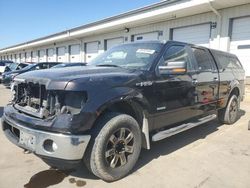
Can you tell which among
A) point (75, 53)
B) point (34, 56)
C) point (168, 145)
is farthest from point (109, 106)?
point (34, 56)

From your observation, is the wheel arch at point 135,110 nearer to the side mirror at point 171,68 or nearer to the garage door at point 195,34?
the side mirror at point 171,68

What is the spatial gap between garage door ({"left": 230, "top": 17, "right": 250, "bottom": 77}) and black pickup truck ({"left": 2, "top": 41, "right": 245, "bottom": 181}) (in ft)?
23.9

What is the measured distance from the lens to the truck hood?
9.50ft

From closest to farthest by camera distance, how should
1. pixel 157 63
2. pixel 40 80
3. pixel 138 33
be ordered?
pixel 40 80 → pixel 157 63 → pixel 138 33

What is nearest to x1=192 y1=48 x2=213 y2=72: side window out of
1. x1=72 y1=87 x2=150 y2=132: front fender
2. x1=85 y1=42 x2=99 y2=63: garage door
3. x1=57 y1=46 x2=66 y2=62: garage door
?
x1=72 y1=87 x2=150 y2=132: front fender

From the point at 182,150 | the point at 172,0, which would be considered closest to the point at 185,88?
the point at 182,150

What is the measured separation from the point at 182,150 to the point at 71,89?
99.6 inches

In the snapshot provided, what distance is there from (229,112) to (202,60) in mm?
1960

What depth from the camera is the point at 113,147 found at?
3.24 m

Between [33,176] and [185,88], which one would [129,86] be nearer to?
[185,88]

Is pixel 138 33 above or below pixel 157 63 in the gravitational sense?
above

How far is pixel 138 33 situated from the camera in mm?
16781

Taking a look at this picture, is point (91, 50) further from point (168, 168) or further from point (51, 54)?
point (168, 168)

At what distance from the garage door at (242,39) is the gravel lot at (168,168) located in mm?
7116
